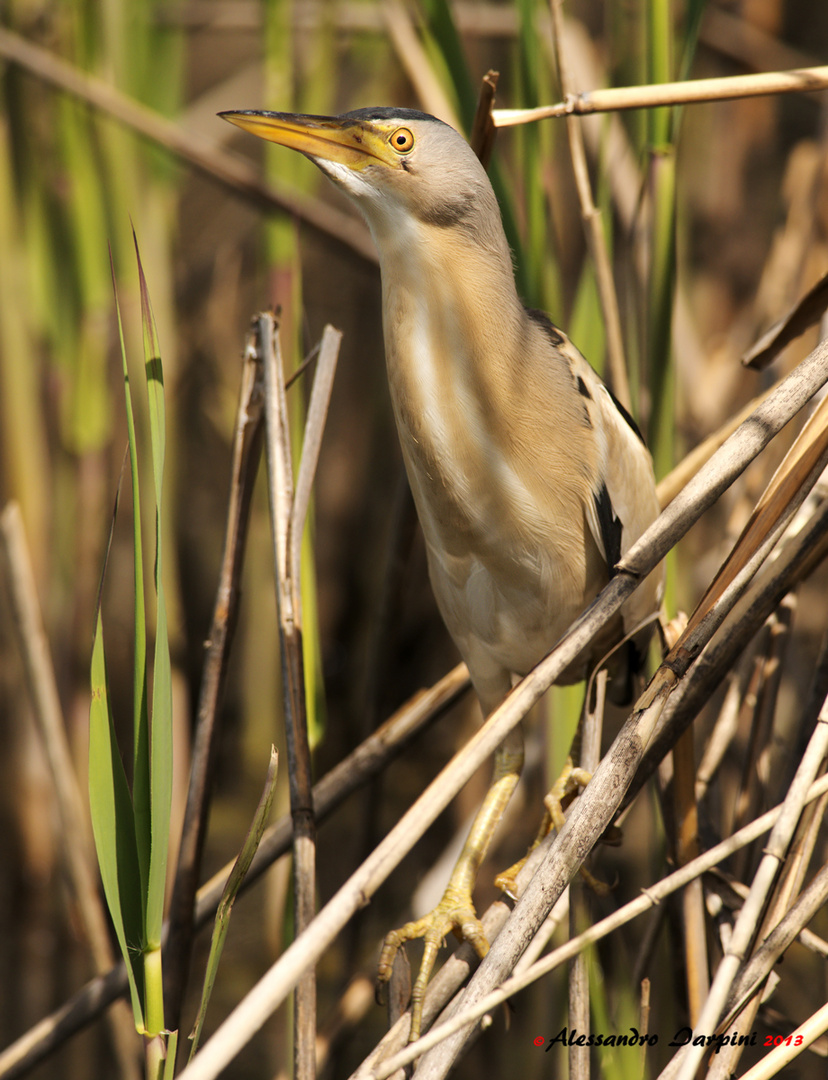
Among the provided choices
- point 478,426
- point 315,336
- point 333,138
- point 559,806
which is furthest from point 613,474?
point 315,336

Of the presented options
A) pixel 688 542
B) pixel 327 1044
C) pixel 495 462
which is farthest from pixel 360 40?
pixel 327 1044

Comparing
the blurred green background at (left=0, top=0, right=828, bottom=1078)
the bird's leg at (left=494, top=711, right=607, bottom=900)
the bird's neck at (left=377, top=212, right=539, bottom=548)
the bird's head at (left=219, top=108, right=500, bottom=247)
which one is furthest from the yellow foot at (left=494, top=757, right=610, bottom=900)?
the bird's head at (left=219, top=108, right=500, bottom=247)

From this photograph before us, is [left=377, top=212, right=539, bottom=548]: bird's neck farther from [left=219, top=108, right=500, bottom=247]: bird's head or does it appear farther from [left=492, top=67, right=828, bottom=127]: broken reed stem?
[left=492, top=67, right=828, bottom=127]: broken reed stem

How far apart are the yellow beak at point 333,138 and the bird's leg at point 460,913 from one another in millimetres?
629

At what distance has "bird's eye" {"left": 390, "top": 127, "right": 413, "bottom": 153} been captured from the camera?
105 cm

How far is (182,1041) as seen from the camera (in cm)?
154

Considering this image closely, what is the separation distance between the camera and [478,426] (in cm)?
112

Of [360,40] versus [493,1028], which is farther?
[360,40]

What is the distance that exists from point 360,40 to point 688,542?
4.28ft

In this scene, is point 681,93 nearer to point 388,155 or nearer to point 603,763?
point 388,155

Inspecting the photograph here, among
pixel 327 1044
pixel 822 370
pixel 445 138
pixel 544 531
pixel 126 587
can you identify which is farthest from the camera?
pixel 126 587

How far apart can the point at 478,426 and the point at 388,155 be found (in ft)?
0.96

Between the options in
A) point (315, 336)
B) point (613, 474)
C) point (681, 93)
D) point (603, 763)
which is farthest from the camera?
point (315, 336)

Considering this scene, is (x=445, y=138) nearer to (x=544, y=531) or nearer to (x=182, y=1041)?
(x=544, y=531)
